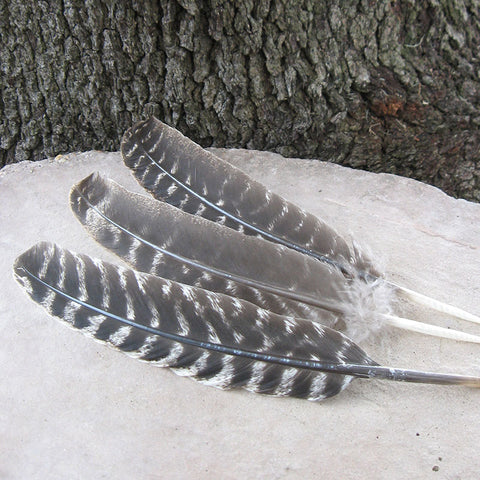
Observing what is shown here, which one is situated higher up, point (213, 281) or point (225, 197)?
point (225, 197)

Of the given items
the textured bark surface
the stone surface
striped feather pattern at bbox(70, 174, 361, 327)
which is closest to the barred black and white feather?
striped feather pattern at bbox(70, 174, 361, 327)

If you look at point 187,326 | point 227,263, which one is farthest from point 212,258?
point 187,326

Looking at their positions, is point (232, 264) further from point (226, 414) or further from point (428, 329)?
point (428, 329)

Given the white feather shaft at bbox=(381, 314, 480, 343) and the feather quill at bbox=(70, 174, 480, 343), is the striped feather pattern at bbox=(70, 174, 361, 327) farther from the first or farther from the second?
the white feather shaft at bbox=(381, 314, 480, 343)

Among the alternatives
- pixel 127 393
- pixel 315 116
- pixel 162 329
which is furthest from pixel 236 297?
pixel 315 116

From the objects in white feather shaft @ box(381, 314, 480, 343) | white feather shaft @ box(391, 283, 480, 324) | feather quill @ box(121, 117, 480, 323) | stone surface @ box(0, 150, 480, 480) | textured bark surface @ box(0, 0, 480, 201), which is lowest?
stone surface @ box(0, 150, 480, 480)

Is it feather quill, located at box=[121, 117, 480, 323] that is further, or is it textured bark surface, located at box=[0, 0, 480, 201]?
textured bark surface, located at box=[0, 0, 480, 201]

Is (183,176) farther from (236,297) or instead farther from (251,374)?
(251,374)
